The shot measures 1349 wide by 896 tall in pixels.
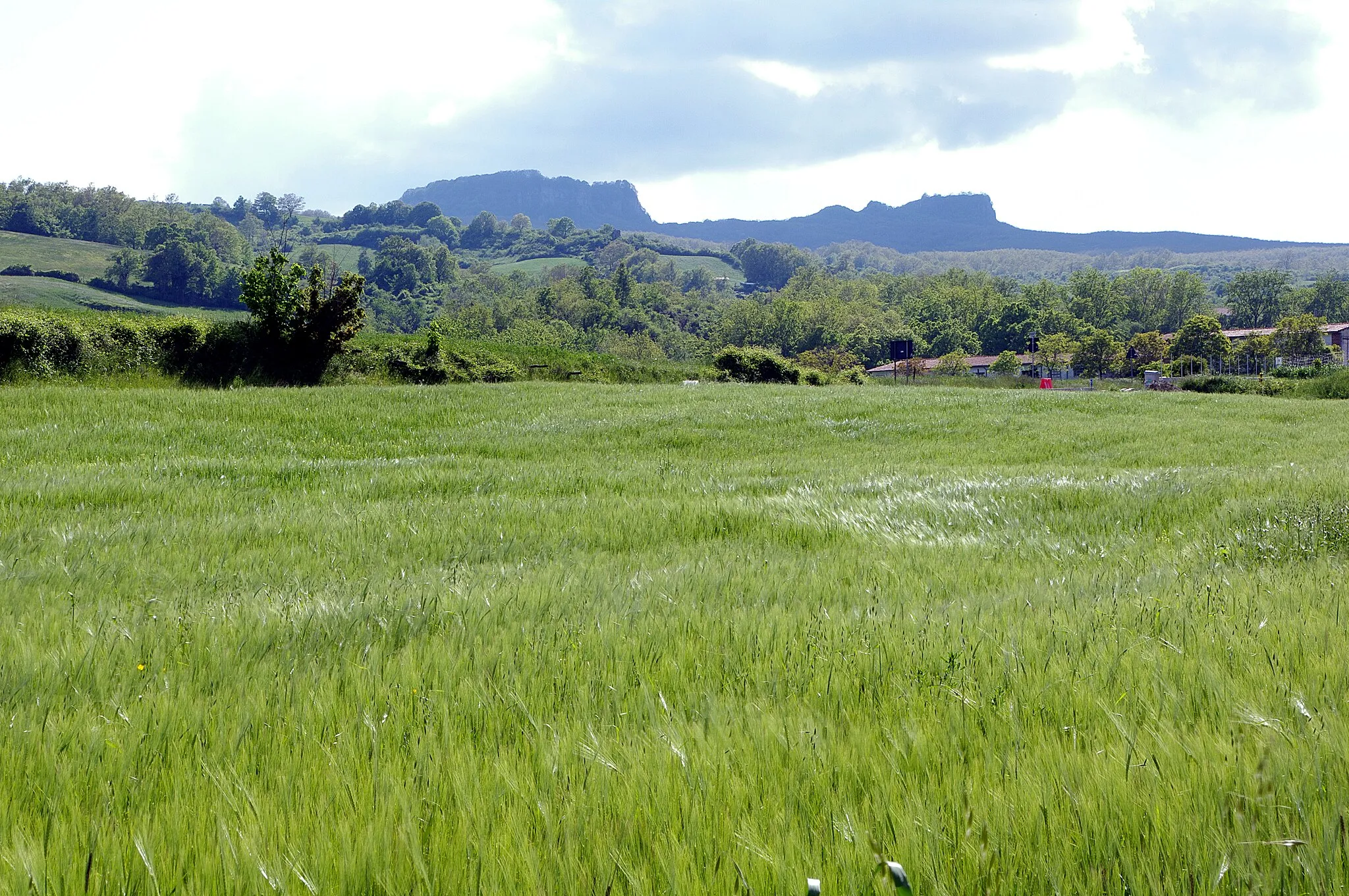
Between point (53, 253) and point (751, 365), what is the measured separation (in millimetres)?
199964

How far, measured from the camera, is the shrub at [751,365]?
47.8 m

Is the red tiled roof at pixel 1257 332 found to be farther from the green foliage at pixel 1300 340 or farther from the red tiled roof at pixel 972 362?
the red tiled roof at pixel 972 362

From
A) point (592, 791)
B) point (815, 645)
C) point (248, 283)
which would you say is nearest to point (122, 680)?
point (592, 791)

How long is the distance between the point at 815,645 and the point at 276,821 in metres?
1.95

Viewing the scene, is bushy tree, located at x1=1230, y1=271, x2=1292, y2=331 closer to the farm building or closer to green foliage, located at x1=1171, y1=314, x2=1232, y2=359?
the farm building

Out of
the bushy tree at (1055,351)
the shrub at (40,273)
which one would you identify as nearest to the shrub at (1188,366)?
the bushy tree at (1055,351)

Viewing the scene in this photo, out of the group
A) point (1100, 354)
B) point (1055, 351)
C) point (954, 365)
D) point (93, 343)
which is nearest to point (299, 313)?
point (93, 343)

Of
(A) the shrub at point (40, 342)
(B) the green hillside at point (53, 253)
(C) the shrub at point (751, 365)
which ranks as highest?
(B) the green hillside at point (53, 253)

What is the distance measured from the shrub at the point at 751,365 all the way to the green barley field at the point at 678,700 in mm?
41109

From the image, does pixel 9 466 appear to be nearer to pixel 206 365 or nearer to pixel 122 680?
pixel 122 680

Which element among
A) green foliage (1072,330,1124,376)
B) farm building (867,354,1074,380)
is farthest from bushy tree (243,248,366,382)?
farm building (867,354,1074,380)

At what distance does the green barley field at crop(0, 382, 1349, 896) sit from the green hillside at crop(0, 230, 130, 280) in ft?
660

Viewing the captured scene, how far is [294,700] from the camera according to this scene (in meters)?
2.52

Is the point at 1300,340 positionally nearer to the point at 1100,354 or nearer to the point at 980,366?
the point at 1100,354
